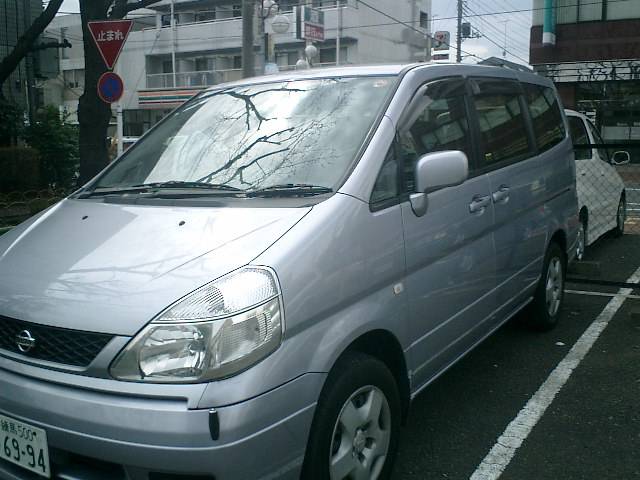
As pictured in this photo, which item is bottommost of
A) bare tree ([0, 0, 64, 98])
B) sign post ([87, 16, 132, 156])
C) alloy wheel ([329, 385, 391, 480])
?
alloy wheel ([329, 385, 391, 480])

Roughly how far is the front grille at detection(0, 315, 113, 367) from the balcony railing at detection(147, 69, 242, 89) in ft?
113

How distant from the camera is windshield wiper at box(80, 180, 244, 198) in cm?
291

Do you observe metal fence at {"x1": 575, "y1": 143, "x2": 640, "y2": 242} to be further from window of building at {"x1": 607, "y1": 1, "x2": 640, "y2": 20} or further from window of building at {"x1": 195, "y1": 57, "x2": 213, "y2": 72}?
window of building at {"x1": 195, "y1": 57, "x2": 213, "y2": 72}

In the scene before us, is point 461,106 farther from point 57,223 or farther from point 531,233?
point 57,223

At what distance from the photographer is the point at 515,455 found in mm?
3133

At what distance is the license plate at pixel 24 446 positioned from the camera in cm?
216

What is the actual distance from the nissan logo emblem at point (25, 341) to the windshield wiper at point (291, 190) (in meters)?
1.01

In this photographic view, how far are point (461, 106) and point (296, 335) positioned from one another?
6.37 feet

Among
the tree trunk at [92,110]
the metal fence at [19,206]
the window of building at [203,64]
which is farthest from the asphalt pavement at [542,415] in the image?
the window of building at [203,64]

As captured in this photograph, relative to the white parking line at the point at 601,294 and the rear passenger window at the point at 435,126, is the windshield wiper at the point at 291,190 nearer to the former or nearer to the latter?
the rear passenger window at the point at 435,126

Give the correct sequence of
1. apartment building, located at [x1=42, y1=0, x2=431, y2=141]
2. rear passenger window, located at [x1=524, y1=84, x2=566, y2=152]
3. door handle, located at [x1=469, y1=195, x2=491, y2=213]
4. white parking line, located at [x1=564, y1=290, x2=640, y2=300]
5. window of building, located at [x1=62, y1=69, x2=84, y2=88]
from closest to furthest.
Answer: door handle, located at [x1=469, y1=195, x2=491, y2=213]
rear passenger window, located at [x1=524, y1=84, x2=566, y2=152]
white parking line, located at [x1=564, y1=290, x2=640, y2=300]
apartment building, located at [x1=42, y1=0, x2=431, y2=141]
window of building, located at [x1=62, y1=69, x2=84, y2=88]

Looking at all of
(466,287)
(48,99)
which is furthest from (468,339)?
(48,99)

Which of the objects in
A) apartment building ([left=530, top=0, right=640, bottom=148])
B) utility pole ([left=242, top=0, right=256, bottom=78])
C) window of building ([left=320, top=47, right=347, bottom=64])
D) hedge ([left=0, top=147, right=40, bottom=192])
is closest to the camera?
hedge ([left=0, top=147, right=40, bottom=192])

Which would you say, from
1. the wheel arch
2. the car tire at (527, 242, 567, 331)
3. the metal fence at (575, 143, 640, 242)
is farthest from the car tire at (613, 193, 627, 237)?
the wheel arch
